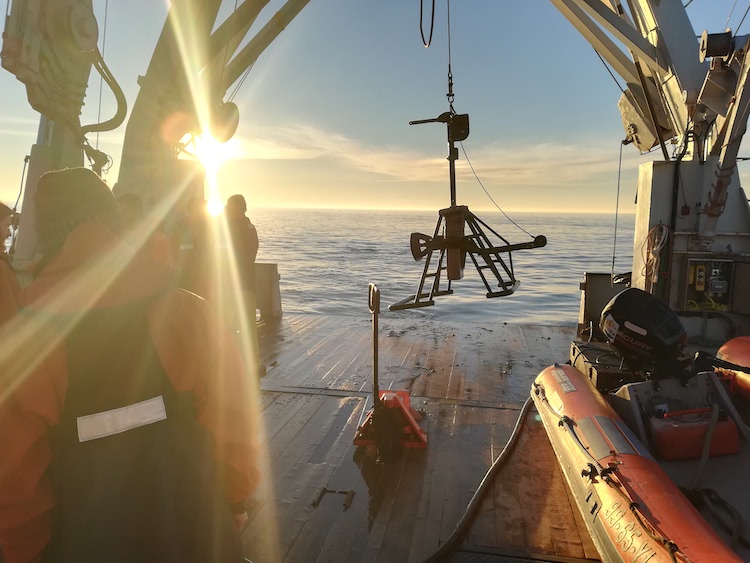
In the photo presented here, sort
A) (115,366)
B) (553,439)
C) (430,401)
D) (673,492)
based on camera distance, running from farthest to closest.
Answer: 1. (430,401)
2. (553,439)
3. (673,492)
4. (115,366)

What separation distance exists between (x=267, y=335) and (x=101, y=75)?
478cm

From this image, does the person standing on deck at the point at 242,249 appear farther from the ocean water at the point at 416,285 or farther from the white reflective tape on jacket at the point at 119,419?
the white reflective tape on jacket at the point at 119,419

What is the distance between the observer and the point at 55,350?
52.3 inches

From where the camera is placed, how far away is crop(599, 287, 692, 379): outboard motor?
371 centimetres

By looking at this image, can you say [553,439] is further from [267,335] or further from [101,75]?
[101,75]

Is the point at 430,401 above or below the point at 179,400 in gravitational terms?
below

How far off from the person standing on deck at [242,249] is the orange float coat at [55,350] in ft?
13.2

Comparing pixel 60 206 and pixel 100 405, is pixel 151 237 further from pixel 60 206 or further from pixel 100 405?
pixel 100 405

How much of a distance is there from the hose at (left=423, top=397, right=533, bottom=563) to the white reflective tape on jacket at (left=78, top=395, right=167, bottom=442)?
Result: 2.21 meters

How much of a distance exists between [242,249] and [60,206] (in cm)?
422

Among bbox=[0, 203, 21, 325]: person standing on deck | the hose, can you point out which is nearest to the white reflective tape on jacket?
bbox=[0, 203, 21, 325]: person standing on deck

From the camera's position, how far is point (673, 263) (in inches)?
291

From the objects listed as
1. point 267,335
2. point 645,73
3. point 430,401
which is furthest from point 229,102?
point 645,73

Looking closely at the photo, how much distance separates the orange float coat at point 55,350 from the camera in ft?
4.36
